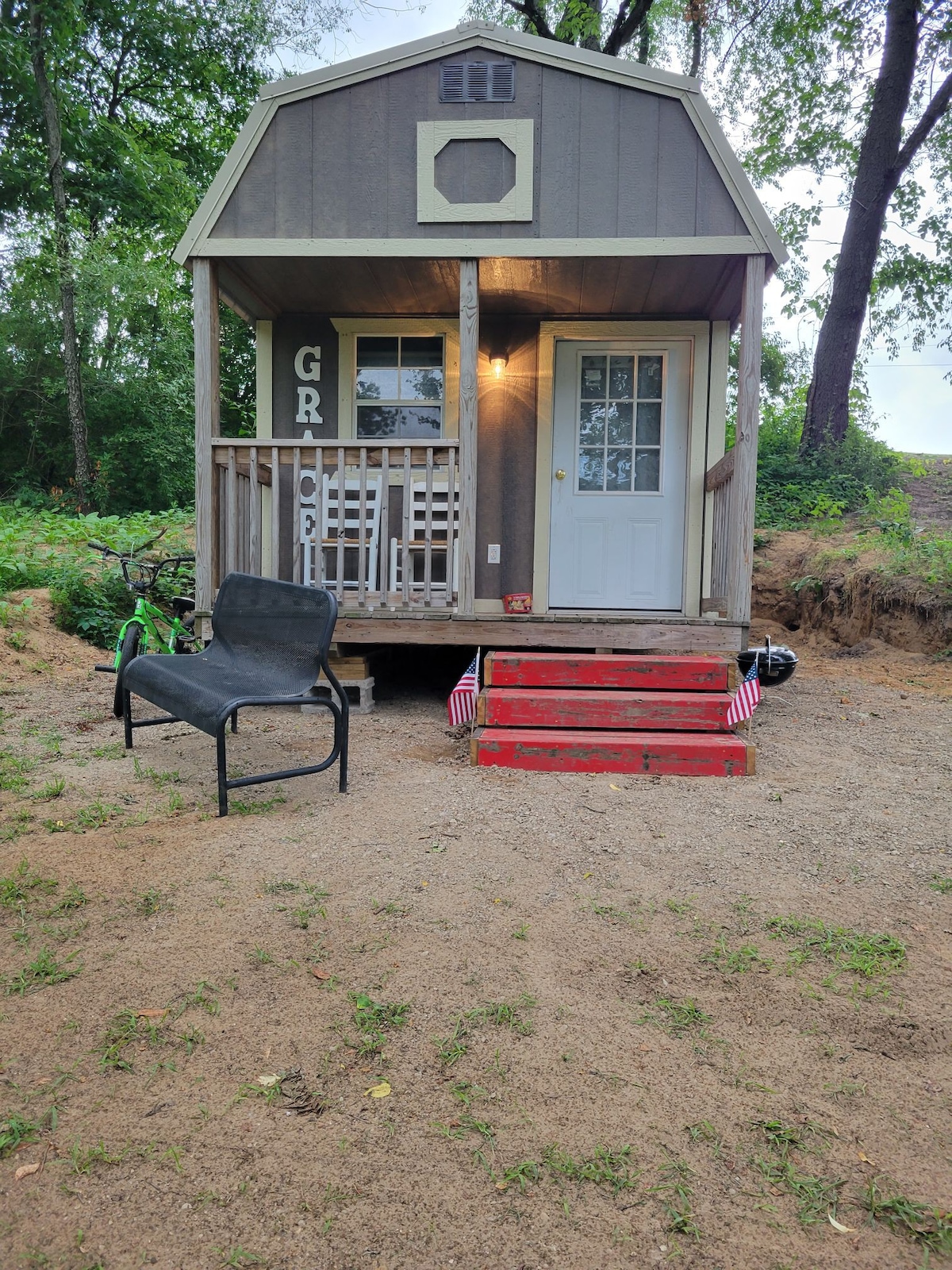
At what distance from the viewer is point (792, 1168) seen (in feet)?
4.56

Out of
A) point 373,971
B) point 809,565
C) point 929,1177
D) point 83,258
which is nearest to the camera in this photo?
point 929,1177

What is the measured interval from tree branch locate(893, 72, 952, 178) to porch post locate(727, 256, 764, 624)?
25.3 ft

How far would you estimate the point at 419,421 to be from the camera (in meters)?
6.18

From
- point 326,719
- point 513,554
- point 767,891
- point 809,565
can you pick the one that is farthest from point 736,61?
point 767,891

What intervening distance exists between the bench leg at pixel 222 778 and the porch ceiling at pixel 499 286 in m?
3.32

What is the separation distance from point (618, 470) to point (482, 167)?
2288 mm

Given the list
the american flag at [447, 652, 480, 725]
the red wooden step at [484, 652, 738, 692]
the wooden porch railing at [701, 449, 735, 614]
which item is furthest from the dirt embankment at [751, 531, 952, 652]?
the american flag at [447, 652, 480, 725]

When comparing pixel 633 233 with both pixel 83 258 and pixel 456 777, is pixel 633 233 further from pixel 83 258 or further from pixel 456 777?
pixel 83 258

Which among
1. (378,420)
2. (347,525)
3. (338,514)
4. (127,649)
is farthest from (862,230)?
(127,649)

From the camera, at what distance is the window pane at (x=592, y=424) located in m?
6.11

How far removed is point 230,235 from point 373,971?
178 inches

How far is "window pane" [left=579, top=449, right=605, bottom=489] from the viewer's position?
612 cm

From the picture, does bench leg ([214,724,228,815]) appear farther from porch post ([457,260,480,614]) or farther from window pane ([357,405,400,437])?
window pane ([357,405,400,437])

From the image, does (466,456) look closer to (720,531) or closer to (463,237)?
(463,237)
